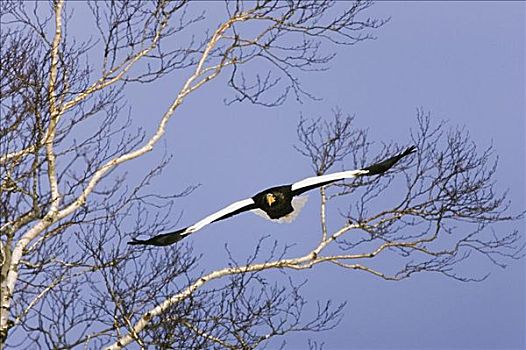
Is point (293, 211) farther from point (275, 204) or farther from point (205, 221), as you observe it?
point (205, 221)

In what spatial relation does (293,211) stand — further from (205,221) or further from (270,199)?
(205,221)

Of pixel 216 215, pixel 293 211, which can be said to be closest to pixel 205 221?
pixel 216 215

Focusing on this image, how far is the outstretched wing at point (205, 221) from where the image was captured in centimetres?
608

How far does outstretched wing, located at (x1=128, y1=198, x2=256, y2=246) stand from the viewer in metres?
6.08

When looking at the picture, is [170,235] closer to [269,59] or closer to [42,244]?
[42,244]

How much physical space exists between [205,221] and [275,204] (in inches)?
15.8

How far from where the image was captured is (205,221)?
610 cm

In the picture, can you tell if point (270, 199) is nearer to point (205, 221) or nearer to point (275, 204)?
point (275, 204)

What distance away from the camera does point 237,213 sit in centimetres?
613

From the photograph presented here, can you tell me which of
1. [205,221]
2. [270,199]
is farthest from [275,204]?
[205,221]

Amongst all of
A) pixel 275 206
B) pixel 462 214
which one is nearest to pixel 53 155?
pixel 275 206

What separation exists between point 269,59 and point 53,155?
174 cm

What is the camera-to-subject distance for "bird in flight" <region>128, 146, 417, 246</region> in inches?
239

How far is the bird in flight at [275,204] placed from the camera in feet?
19.9
